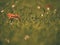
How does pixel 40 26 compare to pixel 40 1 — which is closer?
pixel 40 26

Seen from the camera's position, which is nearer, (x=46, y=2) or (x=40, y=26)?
(x=40, y=26)

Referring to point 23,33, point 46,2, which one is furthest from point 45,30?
point 46,2

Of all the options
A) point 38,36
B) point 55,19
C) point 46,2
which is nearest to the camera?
point 38,36

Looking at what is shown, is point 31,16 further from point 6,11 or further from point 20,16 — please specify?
point 6,11

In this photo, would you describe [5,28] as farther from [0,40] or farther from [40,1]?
[40,1]

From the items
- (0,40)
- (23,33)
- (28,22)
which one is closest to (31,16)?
(28,22)

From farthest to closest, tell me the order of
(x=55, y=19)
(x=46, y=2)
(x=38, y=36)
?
(x=46, y=2), (x=55, y=19), (x=38, y=36)
